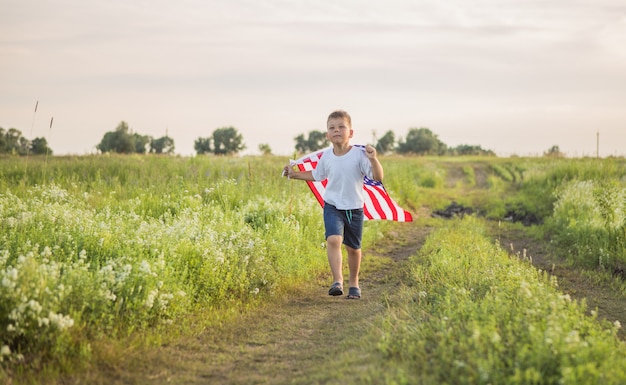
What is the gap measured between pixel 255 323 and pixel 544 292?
2968mm

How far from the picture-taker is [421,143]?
358ft

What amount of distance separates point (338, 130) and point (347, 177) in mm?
623

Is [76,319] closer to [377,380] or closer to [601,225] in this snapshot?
[377,380]

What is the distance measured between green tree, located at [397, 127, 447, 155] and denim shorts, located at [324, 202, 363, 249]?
329 ft

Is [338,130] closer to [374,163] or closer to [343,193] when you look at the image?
[374,163]

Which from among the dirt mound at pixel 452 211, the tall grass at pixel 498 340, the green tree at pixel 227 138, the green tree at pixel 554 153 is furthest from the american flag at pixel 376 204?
the green tree at pixel 227 138

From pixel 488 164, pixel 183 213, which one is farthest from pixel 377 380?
pixel 488 164

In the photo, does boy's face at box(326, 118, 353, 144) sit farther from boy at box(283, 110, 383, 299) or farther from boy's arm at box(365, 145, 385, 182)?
boy's arm at box(365, 145, 385, 182)

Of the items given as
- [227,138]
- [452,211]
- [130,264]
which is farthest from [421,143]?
[130,264]

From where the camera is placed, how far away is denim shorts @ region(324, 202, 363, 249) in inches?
307

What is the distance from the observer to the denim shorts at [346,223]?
779 cm

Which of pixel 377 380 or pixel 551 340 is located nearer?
pixel 551 340

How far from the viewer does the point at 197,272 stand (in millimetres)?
6883

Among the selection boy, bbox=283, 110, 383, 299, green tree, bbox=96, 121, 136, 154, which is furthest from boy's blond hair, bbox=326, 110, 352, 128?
green tree, bbox=96, 121, 136, 154
